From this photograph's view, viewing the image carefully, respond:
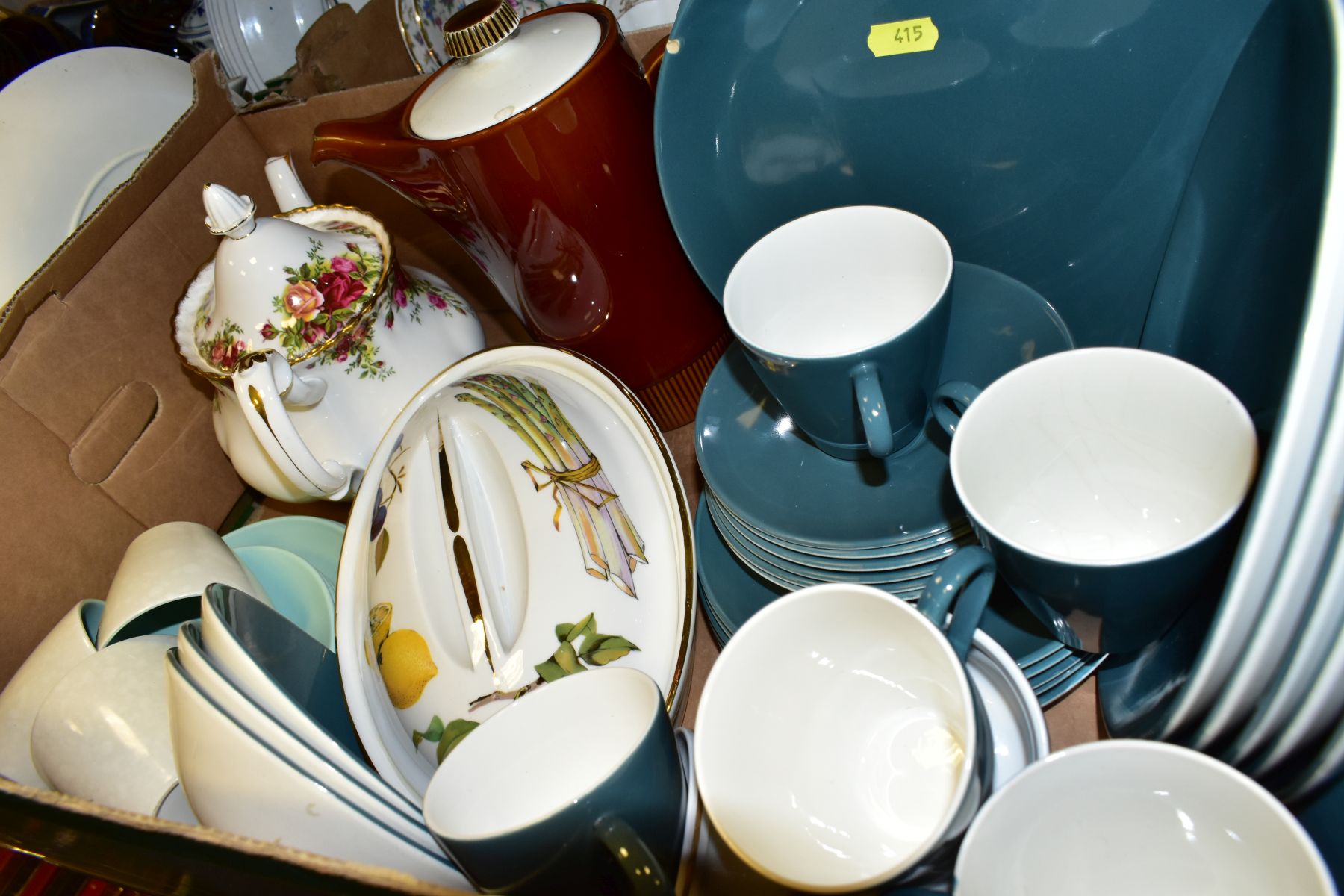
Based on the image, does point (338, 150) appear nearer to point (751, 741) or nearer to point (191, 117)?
point (191, 117)

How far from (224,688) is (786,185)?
1.29 feet

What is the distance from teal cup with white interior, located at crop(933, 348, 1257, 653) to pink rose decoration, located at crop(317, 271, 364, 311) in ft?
1.22

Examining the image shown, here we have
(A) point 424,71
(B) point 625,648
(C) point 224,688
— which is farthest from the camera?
(A) point 424,71

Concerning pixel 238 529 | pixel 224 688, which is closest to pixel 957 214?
pixel 224 688

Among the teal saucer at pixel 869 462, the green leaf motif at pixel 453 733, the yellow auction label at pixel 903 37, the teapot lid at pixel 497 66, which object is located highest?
the teapot lid at pixel 497 66

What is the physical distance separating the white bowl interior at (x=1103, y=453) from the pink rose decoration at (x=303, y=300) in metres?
0.40

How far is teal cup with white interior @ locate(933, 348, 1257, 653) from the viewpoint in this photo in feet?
1.17

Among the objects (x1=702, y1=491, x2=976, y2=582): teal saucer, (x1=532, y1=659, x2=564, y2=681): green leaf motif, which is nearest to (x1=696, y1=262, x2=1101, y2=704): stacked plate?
(x1=702, y1=491, x2=976, y2=582): teal saucer

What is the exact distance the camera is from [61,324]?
65cm

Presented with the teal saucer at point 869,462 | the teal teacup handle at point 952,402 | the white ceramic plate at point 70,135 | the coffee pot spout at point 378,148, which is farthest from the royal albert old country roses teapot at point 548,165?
the white ceramic plate at point 70,135

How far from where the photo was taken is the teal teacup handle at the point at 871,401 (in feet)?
1.40

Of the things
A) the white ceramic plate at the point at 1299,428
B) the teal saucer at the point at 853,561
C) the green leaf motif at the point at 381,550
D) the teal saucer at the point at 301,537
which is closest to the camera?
the white ceramic plate at the point at 1299,428

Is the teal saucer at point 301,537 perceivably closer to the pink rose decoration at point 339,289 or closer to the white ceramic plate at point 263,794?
the pink rose decoration at point 339,289

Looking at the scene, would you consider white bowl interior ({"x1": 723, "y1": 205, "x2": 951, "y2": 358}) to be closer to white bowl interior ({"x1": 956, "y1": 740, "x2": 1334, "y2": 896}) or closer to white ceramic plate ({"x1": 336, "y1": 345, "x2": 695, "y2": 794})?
white ceramic plate ({"x1": 336, "y1": 345, "x2": 695, "y2": 794})
